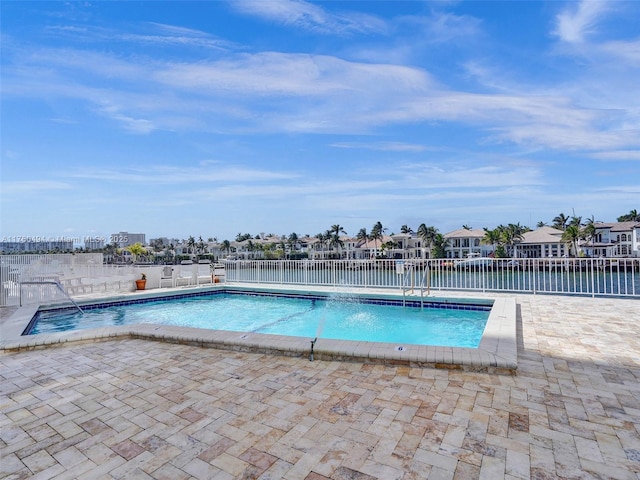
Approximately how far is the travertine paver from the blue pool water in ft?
7.69

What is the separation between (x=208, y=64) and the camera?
9.84 meters

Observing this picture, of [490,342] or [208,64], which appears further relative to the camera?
[208,64]

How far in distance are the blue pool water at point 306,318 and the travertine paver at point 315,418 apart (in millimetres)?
2344

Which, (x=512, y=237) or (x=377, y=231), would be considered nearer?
(x=512, y=237)

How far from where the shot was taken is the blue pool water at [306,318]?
621cm

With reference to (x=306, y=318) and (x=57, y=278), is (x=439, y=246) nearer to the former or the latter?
(x=306, y=318)

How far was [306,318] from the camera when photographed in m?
7.56

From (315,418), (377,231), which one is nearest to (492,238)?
(377,231)

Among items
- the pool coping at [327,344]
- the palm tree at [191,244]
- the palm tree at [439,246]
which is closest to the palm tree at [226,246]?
the palm tree at [191,244]

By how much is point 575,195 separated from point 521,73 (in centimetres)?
4384

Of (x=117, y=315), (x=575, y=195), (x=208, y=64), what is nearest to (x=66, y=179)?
(x=208, y=64)

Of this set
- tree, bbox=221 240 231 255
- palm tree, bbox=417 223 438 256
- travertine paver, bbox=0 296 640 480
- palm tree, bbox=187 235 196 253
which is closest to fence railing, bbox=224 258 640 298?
travertine paver, bbox=0 296 640 480

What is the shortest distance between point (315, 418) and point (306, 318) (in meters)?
5.15

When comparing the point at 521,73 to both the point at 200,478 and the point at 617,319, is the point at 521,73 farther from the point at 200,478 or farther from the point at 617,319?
the point at 200,478
